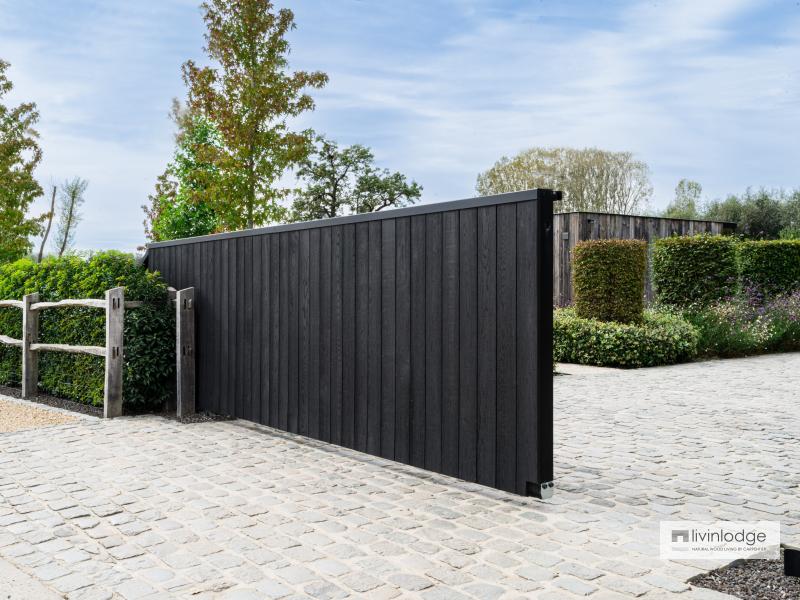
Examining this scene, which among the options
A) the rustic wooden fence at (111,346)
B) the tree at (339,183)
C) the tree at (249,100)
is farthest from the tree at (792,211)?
the rustic wooden fence at (111,346)

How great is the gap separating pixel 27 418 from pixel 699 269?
1264 centimetres

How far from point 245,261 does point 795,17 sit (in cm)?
1738

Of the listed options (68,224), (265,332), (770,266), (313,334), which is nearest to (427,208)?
(313,334)

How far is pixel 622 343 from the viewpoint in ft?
37.1

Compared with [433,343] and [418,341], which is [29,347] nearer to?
[418,341]

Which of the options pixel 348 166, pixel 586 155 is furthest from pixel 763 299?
pixel 348 166

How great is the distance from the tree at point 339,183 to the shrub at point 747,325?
19.7 meters

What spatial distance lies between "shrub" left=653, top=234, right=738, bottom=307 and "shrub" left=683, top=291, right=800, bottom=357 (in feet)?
1.14

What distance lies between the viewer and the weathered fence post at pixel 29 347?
8.52 metres

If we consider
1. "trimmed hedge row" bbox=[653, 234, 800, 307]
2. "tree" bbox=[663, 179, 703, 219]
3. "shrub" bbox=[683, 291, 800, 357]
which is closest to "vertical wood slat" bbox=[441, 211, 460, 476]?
"shrub" bbox=[683, 291, 800, 357]

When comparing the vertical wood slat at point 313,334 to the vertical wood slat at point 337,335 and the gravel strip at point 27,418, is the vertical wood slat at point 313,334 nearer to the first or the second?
the vertical wood slat at point 337,335

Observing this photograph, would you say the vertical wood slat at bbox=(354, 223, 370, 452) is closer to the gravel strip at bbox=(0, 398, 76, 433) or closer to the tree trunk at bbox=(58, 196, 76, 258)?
the gravel strip at bbox=(0, 398, 76, 433)

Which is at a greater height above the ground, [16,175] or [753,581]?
[16,175]

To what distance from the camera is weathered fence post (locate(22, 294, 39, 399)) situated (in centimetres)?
852
